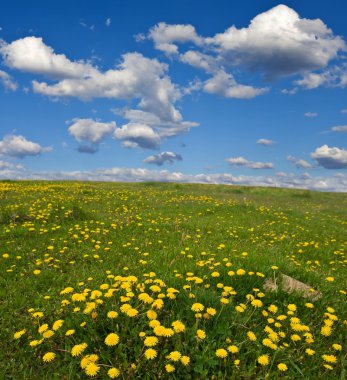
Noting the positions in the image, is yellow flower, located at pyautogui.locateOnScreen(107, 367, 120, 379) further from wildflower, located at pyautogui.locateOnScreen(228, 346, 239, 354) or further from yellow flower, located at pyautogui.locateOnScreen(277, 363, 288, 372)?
yellow flower, located at pyautogui.locateOnScreen(277, 363, 288, 372)

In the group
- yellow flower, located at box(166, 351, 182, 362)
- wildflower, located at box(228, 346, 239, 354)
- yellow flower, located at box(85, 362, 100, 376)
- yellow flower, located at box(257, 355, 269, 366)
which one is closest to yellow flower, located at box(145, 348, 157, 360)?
yellow flower, located at box(166, 351, 182, 362)

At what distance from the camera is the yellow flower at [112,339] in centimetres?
347

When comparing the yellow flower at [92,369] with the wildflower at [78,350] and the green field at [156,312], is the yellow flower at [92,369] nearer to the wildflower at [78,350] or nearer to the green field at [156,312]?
the green field at [156,312]

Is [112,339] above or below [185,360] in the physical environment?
above

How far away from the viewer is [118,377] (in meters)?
3.41

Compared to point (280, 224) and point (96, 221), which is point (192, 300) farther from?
point (280, 224)

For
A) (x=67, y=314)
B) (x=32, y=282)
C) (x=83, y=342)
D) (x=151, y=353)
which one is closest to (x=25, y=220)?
(x=32, y=282)

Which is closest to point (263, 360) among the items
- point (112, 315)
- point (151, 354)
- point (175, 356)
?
point (175, 356)

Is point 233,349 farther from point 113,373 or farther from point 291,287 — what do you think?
point 291,287

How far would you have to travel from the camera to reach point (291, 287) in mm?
5684

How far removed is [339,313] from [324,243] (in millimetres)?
7839

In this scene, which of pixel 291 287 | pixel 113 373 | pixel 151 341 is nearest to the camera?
pixel 113 373

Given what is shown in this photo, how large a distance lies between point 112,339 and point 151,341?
1.43 ft

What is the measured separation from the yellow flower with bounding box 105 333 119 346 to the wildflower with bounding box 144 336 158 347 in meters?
0.33
